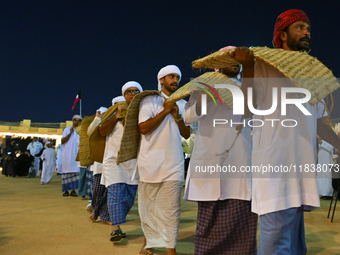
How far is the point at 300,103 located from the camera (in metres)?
1.98

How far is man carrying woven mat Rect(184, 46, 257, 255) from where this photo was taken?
9.60 ft

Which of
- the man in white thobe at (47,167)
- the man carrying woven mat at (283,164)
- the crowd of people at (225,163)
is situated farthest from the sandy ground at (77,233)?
the man in white thobe at (47,167)

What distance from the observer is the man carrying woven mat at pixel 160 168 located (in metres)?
3.64

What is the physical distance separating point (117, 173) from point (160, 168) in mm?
1168

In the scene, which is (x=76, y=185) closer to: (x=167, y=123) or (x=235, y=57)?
(x=167, y=123)

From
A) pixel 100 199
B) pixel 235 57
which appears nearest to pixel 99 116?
pixel 100 199

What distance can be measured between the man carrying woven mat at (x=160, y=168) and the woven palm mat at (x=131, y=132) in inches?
2.7

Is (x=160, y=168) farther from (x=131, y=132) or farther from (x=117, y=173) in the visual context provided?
(x=117, y=173)

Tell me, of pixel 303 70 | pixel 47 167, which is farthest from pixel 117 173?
pixel 47 167

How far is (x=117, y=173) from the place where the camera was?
185 inches

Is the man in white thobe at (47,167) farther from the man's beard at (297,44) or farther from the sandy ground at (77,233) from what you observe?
the man's beard at (297,44)

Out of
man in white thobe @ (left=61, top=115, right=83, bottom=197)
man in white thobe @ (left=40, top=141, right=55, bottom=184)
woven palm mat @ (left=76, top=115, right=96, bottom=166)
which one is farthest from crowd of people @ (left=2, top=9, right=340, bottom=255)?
man in white thobe @ (left=40, top=141, right=55, bottom=184)

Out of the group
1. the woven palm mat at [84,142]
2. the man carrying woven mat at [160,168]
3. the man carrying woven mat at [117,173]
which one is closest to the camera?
the man carrying woven mat at [160,168]

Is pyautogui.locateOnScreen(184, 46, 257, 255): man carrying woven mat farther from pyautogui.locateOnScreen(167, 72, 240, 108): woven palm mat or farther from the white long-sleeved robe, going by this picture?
the white long-sleeved robe
